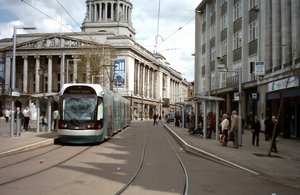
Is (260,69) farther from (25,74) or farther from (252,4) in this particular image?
(25,74)

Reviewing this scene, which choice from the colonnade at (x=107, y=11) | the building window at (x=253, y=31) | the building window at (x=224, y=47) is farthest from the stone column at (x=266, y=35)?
the colonnade at (x=107, y=11)

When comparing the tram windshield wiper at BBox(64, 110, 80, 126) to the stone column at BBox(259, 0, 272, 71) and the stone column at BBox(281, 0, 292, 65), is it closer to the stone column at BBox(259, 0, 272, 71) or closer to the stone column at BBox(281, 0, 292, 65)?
the stone column at BBox(281, 0, 292, 65)

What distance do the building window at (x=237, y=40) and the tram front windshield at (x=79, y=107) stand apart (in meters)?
27.2

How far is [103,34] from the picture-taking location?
121 m

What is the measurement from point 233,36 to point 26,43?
270 feet

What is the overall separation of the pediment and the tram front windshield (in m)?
88.1

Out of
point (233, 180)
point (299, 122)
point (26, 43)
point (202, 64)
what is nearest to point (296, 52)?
point (299, 122)

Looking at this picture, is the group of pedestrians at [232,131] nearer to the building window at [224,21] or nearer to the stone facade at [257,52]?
the stone facade at [257,52]

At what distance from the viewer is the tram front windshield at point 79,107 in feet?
84.5

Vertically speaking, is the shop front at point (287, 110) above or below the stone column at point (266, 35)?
below

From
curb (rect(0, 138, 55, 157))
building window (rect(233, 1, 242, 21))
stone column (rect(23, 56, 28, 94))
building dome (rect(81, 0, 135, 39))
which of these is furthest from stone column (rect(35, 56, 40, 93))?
curb (rect(0, 138, 55, 157))

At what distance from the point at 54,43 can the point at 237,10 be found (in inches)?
3041

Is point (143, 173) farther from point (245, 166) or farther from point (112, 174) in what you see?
point (245, 166)

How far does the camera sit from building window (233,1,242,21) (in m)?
50.1
